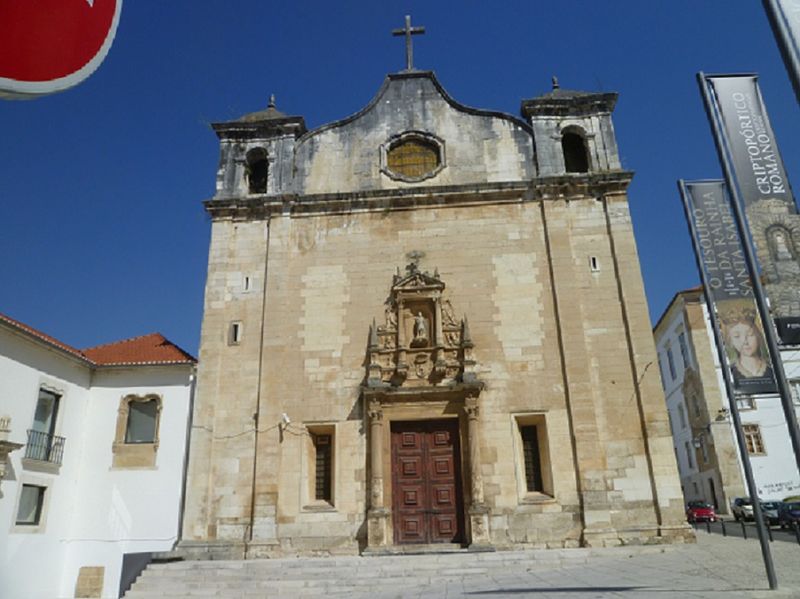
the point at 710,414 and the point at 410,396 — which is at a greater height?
the point at 710,414

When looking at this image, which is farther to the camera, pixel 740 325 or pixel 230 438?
pixel 230 438

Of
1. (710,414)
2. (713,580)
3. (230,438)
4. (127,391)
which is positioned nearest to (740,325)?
(713,580)

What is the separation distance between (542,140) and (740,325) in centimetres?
991

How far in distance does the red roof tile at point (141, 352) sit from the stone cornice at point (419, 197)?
4277 millimetres

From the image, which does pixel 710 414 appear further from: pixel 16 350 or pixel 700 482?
pixel 16 350

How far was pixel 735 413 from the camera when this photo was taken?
9.12 meters

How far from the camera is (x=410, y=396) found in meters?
15.1

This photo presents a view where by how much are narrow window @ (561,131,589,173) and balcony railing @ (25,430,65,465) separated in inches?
632

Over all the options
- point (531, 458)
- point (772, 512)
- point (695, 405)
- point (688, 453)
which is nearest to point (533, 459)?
point (531, 458)

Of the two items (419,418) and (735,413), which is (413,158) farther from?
(735,413)

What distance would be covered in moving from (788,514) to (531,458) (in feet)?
40.6

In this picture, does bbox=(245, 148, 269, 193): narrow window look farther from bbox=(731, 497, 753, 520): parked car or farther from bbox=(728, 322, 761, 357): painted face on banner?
bbox=(731, 497, 753, 520): parked car

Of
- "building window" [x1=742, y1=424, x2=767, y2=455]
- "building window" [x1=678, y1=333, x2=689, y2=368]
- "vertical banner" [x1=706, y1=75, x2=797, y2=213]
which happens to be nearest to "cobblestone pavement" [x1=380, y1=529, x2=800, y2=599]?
"vertical banner" [x1=706, y1=75, x2=797, y2=213]

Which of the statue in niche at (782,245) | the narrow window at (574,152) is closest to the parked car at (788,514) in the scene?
the narrow window at (574,152)
